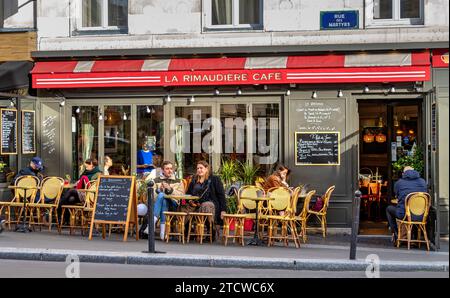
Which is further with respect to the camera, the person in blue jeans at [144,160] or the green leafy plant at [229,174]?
the person in blue jeans at [144,160]

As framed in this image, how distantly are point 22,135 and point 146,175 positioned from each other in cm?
274

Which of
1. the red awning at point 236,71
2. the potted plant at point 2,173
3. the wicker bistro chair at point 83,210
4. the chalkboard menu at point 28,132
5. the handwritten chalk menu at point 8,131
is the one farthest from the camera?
the potted plant at point 2,173

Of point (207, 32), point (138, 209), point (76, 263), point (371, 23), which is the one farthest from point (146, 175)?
point (371, 23)

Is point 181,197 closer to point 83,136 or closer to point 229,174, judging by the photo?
point 229,174

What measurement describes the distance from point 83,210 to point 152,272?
391cm

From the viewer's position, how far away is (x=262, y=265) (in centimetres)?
1128

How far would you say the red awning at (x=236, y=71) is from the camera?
1469 centimetres

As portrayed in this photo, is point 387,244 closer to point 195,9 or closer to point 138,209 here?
point 138,209

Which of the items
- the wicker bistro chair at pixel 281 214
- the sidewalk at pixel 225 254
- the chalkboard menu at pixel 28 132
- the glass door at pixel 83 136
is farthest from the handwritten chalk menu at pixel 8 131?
the wicker bistro chair at pixel 281 214

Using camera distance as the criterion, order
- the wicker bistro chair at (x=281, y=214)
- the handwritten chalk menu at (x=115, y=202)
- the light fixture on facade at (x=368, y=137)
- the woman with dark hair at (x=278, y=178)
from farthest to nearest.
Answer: the light fixture on facade at (x=368, y=137)
the woman with dark hair at (x=278, y=178)
the handwritten chalk menu at (x=115, y=202)
the wicker bistro chair at (x=281, y=214)

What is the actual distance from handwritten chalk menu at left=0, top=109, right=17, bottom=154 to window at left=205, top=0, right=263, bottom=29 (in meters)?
4.45

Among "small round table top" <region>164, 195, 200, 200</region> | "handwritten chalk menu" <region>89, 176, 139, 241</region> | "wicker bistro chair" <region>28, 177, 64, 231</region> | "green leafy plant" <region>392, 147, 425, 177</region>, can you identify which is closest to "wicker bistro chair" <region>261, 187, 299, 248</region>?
"small round table top" <region>164, 195, 200, 200</region>

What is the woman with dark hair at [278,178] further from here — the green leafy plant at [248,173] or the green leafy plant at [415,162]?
the green leafy plant at [415,162]

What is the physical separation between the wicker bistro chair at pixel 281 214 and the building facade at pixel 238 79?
1958mm
